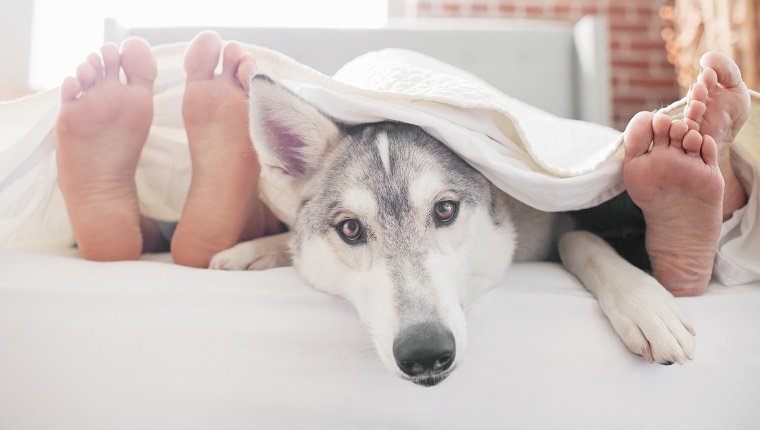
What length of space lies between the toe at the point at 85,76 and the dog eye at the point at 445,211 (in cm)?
71

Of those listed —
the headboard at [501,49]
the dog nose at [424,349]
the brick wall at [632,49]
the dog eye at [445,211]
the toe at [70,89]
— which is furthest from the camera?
the brick wall at [632,49]

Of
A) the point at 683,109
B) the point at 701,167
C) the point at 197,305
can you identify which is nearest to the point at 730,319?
the point at 701,167

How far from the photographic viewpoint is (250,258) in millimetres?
1181

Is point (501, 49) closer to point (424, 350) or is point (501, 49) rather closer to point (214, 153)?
point (214, 153)

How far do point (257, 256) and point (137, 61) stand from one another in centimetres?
46

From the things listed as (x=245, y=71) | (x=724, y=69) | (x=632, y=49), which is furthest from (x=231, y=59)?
(x=632, y=49)

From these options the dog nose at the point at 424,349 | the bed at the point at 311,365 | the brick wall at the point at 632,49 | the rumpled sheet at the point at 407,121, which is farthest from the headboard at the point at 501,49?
the dog nose at the point at 424,349

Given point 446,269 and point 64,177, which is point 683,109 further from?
point 64,177

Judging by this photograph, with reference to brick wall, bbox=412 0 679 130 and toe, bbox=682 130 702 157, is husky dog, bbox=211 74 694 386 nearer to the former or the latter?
toe, bbox=682 130 702 157

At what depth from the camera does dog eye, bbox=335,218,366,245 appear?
950 millimetres

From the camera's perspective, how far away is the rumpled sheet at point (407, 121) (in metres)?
0.99

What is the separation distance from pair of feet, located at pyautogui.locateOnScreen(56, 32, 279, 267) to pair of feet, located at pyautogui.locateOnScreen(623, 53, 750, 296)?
74 centimetres

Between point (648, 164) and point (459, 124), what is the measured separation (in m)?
0.33

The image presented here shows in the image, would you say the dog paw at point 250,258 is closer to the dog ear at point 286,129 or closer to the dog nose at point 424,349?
the dog ear at point 286,129
